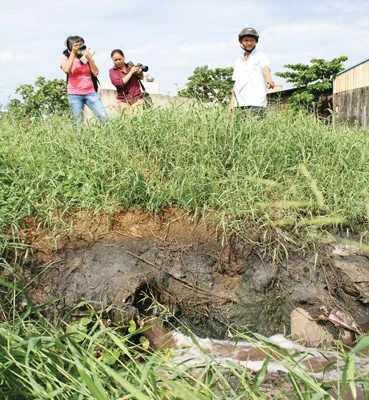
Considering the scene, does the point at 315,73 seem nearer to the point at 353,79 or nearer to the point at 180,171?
the point at 353,79

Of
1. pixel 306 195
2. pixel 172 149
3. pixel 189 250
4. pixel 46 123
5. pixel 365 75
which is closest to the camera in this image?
pixel 189 250

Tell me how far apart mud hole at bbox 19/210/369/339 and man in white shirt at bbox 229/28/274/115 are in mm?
1904

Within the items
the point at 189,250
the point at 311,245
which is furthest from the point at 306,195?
the point at 189,250

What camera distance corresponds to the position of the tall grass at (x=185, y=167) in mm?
3809

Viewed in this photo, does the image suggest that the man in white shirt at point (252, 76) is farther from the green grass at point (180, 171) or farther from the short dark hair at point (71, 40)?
the short dark hair at point (71, 40)

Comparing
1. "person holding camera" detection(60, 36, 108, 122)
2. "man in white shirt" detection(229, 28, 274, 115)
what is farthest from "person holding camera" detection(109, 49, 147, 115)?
"man in white shirt" detection(229, 28, 274, 115)

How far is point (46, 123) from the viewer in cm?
509

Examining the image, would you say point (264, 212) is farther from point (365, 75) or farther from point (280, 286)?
point (365, 75)

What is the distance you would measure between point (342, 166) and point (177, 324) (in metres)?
2.16

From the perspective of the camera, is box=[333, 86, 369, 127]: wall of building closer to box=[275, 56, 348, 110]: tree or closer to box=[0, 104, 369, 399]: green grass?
box=[0, 104, 369, 399]: green grass

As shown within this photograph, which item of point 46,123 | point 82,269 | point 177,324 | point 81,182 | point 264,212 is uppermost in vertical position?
point 46,123

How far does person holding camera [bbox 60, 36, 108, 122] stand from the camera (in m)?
5.53

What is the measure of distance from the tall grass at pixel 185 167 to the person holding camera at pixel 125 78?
3.59 ft

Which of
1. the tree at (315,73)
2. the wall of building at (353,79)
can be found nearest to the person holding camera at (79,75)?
the wall of building at (353,79)
